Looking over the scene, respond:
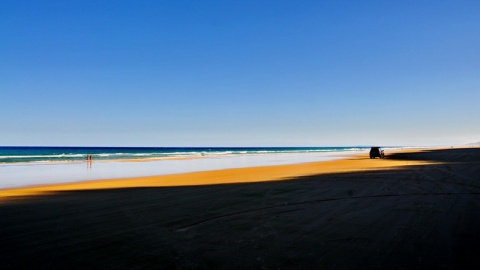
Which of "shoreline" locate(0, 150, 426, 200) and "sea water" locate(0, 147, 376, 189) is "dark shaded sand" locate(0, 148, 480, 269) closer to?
"shoreline" locate(0, 150, 426, 200)

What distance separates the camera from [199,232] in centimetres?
620

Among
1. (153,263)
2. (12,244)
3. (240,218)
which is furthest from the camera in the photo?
(240,218)

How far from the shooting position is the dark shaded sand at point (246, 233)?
180 inches

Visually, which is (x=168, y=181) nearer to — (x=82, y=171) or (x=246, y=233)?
(x=246, y=233)

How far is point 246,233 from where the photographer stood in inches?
239

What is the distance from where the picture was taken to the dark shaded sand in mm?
4582

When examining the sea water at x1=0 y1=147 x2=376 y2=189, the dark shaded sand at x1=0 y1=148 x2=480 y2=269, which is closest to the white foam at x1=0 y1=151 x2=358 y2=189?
the sea water at x1=0 y1=147 x2=376 y2=189

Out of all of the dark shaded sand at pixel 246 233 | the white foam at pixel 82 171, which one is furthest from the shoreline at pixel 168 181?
the dark shaded sand at pixel 246 233

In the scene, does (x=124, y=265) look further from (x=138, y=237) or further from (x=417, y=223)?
(x=417, y=223)

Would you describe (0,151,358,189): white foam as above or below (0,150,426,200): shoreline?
above

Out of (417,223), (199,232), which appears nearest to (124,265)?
(199,232)

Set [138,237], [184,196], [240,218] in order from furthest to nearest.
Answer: [184,196], [240,218], [138,237]

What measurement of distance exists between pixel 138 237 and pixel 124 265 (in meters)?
1.40

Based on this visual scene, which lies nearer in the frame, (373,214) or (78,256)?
(78,256)
